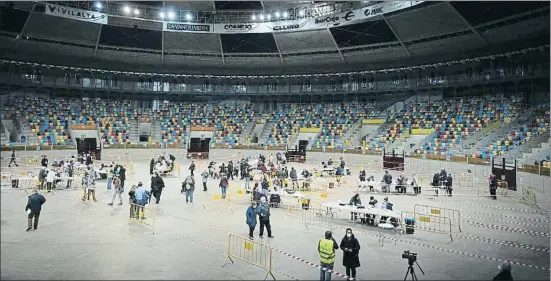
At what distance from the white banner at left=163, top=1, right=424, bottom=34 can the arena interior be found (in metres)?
0.17

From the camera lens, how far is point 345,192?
2264 cm

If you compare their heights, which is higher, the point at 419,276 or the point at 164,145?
the point at 164,145

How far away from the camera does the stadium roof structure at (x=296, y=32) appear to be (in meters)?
35.7

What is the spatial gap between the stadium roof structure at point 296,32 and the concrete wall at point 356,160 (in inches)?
522

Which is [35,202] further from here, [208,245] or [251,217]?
[251,217]

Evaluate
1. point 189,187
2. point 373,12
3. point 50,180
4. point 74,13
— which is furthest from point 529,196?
point 74,13

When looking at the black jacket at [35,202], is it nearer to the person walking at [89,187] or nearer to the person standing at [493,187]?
the person walking at [89,187]

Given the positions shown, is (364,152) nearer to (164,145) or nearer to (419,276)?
(164,145)

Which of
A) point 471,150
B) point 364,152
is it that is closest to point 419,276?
point 471,150

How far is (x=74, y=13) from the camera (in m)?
38.2

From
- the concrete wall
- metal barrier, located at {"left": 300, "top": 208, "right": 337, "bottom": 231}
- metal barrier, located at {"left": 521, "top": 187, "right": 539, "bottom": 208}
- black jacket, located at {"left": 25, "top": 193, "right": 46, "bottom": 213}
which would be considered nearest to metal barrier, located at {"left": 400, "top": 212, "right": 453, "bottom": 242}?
metal barrier, located at {"left": 300, "top": 208, "right": 337, "bottom": 231}

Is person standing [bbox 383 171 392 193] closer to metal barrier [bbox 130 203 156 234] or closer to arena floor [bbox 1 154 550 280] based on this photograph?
arena floor [bbox 1 154 550 280]

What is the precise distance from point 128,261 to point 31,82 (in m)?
42.0

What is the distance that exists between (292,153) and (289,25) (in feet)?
46.5
